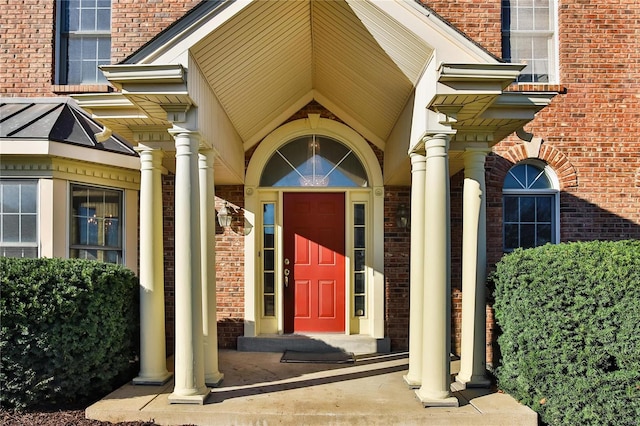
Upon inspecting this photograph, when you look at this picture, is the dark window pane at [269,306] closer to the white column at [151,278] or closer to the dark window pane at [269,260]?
the dark window pane at [269,260]

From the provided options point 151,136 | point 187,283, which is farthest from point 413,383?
point 151,136

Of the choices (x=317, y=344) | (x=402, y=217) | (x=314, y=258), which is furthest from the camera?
(x=314, y=258)

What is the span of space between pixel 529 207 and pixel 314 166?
3.30 metres

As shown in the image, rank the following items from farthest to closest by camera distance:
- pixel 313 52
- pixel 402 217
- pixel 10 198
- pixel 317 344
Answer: pixel 402 217 < pixel 317 344 < pixel 10 198 < pixel 313 52

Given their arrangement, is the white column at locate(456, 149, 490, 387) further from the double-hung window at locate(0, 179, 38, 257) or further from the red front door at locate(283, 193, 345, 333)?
the double-hung window at locate(0, 179, 38, 257)

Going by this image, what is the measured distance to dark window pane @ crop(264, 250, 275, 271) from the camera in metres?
8.11

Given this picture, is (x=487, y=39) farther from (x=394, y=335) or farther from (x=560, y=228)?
(x=394, y=335)

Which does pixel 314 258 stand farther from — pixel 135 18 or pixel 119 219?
pixel 135 18

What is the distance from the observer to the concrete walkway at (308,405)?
4.84 meters

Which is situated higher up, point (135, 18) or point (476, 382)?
point (135, 18)

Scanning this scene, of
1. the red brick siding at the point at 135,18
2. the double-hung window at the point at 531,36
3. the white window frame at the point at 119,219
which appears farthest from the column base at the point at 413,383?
the red brick siding at the point at 135,18

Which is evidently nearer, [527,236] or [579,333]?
[579,333]

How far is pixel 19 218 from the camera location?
265 inches

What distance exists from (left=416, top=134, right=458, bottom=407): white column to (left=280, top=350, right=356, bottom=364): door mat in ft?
6.85
